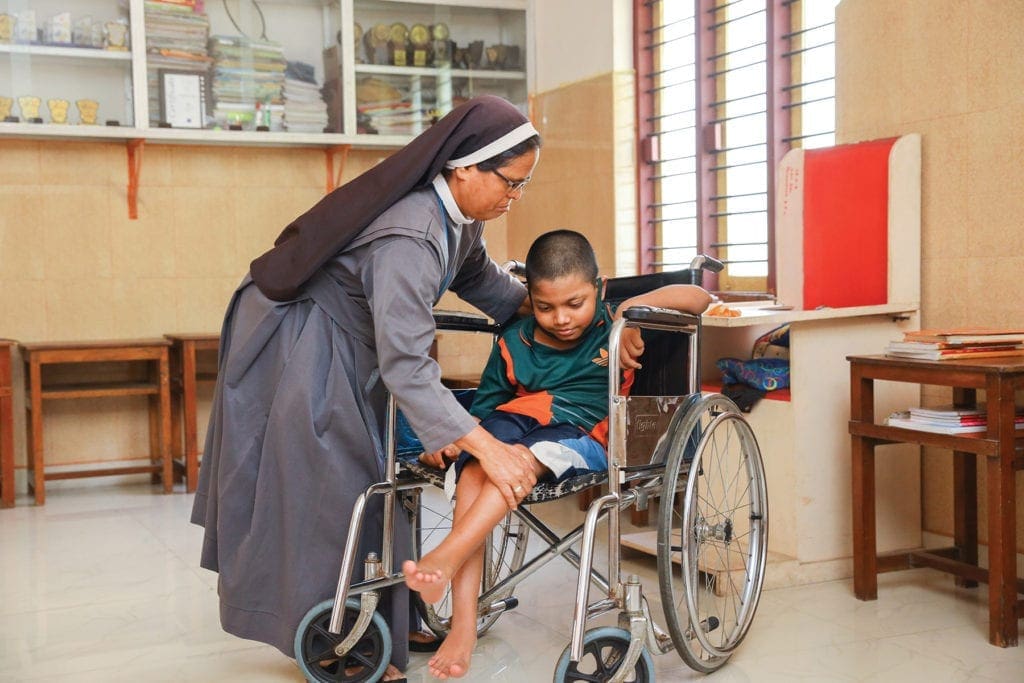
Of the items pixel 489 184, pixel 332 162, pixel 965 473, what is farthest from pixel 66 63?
pixel 965 473

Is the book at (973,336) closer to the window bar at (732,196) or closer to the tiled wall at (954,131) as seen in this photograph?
the tiled wall at (954,131)

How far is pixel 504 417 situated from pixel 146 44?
311 cm

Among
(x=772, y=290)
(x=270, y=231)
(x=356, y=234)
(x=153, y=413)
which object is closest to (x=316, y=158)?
(x=270, y=231)

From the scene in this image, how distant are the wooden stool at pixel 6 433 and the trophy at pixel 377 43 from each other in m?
1.97

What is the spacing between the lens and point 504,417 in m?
2.12

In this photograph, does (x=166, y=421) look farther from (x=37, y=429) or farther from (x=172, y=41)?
(x=172, y=41)

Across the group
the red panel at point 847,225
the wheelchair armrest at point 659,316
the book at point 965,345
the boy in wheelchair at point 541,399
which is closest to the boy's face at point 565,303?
the boy in wheelchair at point 541,399

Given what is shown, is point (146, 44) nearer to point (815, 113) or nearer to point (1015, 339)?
point (815, 113)

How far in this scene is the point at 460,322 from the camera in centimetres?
233

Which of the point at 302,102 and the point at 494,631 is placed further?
the point at 302,102

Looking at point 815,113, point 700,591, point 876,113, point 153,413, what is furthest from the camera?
point 153,413

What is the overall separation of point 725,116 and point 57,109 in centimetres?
269

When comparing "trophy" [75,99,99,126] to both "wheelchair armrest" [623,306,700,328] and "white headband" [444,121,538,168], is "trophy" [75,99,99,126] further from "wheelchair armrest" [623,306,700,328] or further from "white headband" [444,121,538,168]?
"wheelchair armrest" [623,306,700,328]

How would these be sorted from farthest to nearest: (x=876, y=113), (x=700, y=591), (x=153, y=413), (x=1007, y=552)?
(x=153, y=413), (x=876, y=113), (x=700, y=591), (x=1007, y=552)
